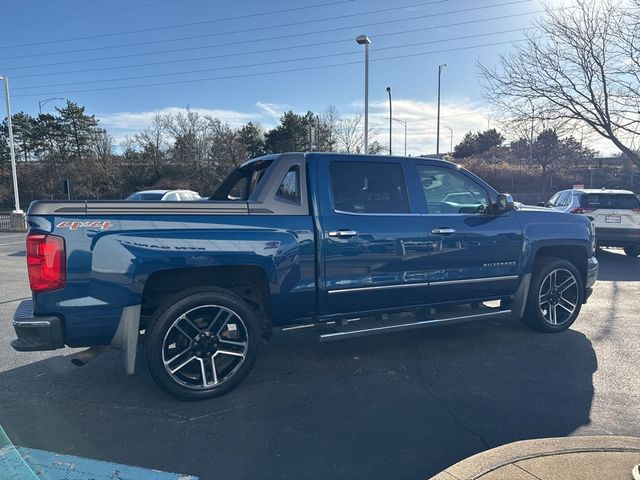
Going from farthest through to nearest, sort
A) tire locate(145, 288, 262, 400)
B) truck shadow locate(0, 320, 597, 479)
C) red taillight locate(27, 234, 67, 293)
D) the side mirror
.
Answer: the side mirror < tire locate(145, 288, 262, 400) < red taillight locate(27, 234, 67, 293) < truck shadow locate(0, 320, 597, 479)

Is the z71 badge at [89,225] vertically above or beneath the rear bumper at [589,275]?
above

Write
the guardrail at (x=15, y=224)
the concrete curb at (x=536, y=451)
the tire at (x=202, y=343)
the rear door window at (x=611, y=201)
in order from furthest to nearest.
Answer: the guardrail at (x=15, y=224) → the rear door window at (x=611, y=201) → the tire at (x=202, y=343) → the concrete curb at (x=536, y=451)

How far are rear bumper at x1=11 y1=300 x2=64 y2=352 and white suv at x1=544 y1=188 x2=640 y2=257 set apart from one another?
11803mm

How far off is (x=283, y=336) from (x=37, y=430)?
2696 mm

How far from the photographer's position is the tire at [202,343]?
3512 millimetres

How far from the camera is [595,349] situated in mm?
4832

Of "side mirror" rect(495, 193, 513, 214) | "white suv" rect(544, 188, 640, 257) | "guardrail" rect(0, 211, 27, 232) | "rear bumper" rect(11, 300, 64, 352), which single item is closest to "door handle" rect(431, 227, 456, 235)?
"side mirror" rect(495, 193, 513, 214)

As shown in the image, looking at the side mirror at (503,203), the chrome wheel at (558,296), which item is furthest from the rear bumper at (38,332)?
the chrome wheel at (558,296)

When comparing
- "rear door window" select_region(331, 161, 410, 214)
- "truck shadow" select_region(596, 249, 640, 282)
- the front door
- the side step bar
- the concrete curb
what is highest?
"rear door window" select_region(331, 161, 410, 214)

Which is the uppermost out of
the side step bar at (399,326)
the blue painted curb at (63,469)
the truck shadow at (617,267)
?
the side step bar at (399,326)

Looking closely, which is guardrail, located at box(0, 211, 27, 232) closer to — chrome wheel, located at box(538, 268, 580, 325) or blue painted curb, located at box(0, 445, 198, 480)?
blue painted curb, located at box(0, 445, 198, 480)

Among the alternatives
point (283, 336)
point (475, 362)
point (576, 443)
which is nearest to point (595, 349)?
point (475, 362)

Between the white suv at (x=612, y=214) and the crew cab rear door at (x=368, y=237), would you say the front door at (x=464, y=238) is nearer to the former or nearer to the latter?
the crew cab rear door at (x=368, y=237)

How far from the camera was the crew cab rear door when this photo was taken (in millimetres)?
4027
